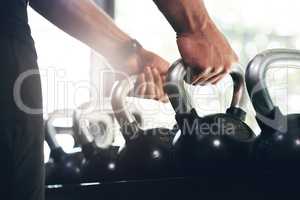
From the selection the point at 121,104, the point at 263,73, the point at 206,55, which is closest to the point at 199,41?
the point at 206,55

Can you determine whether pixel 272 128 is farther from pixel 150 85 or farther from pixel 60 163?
pixel 60 163

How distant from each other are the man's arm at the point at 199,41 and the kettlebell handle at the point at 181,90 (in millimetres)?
112

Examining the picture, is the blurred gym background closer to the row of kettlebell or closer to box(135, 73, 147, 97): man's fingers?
box(135, 73, 147, 97): man's fingers

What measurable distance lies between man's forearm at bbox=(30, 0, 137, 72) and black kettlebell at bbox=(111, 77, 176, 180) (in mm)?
381

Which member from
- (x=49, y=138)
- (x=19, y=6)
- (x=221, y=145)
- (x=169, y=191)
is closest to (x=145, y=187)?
(x=169, y=191)

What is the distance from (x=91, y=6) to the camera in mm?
2027

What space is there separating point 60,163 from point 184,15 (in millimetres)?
818

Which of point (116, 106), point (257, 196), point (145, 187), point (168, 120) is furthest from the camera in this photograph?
point (168, 120)

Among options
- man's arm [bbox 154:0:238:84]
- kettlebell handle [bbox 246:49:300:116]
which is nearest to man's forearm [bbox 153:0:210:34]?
man's arm [bbox 154:0:238:84]

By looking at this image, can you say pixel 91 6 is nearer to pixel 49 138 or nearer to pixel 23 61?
pixel 49 138

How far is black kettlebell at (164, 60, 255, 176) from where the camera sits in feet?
4.89

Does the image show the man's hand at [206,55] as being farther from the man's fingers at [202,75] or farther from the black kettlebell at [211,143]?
the black kettlebell at [211,143]

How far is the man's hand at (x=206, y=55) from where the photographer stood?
1.83 metres

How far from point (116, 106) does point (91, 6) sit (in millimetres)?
493
